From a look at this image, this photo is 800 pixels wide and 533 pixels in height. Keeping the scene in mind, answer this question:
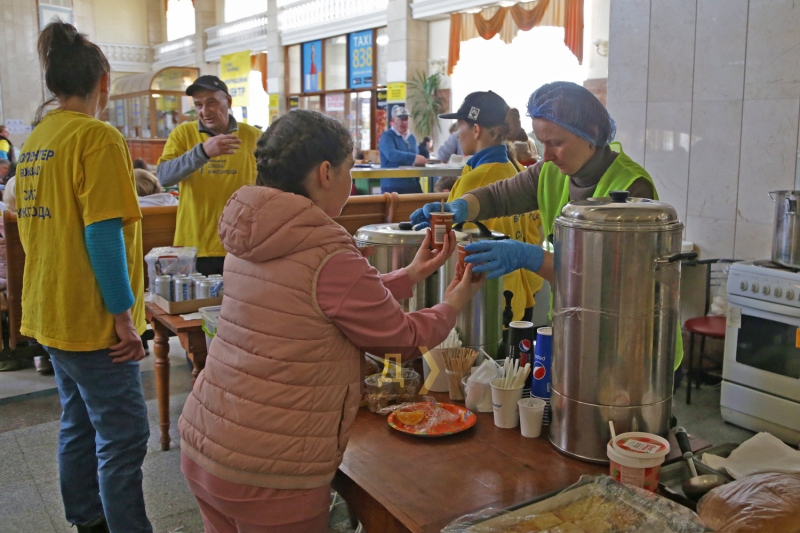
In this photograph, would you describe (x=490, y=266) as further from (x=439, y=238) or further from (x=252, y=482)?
(x=252, y=482)

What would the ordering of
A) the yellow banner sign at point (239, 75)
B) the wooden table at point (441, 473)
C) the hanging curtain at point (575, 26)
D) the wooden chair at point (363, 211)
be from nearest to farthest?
the wooden table at point (441, 473) < the wooden chair at point (363, 211) < the hanging curtain at point (575, 26) < the yellow banner sign at point (239, 75)

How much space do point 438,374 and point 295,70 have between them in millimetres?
14882

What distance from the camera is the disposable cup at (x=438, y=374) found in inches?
73.2

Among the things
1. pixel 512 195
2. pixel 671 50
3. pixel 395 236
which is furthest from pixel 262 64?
pixel 395 236

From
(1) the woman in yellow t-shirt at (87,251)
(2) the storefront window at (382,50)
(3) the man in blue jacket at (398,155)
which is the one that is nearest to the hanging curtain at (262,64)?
(2) the storefront window at (382,50)

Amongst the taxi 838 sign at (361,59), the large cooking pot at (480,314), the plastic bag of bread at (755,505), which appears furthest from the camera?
the taxi 838 sign at (361,59)

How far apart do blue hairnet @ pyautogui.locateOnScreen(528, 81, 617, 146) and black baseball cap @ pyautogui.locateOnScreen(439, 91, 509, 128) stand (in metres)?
1.36

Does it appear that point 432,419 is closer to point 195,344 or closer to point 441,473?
point 441,473

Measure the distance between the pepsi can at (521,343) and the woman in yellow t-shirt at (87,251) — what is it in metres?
1.18

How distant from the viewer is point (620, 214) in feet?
4.51

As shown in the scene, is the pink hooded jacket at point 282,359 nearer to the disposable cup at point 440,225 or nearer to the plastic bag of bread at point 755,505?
the disposable cup at point 440,225

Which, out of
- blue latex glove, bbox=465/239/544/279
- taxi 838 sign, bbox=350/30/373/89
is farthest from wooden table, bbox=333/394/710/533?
taxi 838 sign, bbox=350/30/373/89

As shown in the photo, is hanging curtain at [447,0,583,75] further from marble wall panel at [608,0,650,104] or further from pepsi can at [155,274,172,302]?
pepsi can at [155,274,172,302]

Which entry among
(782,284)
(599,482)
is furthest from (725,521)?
(782,284)
